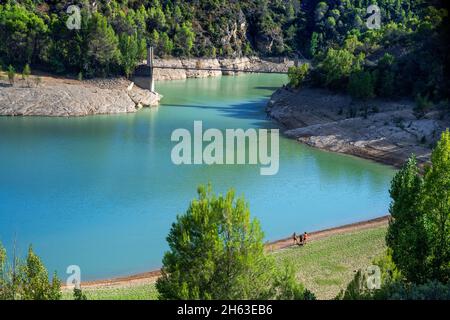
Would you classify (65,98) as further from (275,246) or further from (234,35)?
(234,35)

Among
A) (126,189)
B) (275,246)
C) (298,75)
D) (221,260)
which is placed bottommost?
(275,246)

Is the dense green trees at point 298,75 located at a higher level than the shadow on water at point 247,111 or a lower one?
higher

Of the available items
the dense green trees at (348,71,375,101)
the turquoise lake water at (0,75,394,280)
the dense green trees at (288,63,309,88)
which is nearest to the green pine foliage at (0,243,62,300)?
the turquoise lake water at (0,75,394,280)

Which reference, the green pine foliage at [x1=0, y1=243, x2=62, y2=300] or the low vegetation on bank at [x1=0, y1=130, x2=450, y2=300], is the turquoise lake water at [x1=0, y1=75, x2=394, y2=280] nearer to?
the green pine foliage at [x1=0, y1=243, x2=62, y2=300]

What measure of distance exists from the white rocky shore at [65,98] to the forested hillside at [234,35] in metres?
4.39

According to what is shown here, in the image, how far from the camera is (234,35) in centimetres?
10350

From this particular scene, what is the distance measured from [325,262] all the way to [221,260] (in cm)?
938

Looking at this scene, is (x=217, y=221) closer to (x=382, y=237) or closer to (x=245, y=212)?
(x=245, y=212)

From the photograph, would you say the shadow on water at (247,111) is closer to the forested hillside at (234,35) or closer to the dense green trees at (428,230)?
the forested hillside at (234,35)

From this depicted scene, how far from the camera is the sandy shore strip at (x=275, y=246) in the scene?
20.1 m

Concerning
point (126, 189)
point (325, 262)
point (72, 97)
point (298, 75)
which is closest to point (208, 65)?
point (298, 75)

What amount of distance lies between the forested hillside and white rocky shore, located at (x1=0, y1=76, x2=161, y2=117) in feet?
14.4

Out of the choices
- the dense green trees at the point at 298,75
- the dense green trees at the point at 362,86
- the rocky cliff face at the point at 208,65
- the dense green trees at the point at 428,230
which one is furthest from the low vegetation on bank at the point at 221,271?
the rocky cliff face at the point at 208,65
